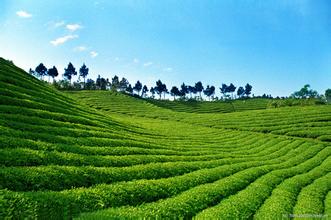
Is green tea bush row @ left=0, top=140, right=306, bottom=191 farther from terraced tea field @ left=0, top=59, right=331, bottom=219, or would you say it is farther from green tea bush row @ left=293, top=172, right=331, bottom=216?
green tea bush row @ left=293, top=172, right=331, bottom=216

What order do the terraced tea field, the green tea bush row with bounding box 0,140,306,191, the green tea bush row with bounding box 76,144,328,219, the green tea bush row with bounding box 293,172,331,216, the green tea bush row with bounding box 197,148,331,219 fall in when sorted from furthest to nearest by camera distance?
the green tea bush row with bounding box 293,172,331,216
the green tea bush row with bounding box 197,148,331,219
the green tea bush row with bounding box 76,144,328,219
the green tea bush row with bounding box 0,140,306,191
the terraced tea field

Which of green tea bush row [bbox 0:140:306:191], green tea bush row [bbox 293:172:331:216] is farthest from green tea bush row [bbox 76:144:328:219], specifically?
green tea bush row [bbox 293:172:331:216]

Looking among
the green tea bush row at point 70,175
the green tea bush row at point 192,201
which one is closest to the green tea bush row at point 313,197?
the green tea bush row at point 192,201

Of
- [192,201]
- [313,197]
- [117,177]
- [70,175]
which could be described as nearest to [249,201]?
[192,201]

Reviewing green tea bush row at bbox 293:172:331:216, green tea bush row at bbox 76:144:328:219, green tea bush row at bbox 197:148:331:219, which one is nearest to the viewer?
green tea bush row at bbox 76:144:328:219

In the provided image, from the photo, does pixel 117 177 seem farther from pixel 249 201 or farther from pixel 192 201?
pixel 249 201

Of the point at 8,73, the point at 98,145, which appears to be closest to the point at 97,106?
the point at 8,73

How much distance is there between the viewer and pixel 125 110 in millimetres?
128375

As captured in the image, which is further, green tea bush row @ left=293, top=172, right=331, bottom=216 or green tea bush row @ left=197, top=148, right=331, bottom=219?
green tea bush row @ left=293, top=172, right=331, bottom=216

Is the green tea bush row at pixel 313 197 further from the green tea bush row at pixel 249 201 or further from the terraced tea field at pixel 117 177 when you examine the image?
the green tea bush row at pixel 249 201

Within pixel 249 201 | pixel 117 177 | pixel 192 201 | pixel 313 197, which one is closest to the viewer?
pixel 192 201

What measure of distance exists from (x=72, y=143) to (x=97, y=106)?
9706cm

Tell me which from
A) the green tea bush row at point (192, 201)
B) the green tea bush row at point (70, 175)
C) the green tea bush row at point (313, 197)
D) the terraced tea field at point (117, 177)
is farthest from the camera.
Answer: the green tea bush row at point (313, 197)

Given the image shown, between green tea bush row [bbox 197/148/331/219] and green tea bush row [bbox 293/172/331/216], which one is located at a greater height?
green tea bush row [bbox 197/148/331/219]
